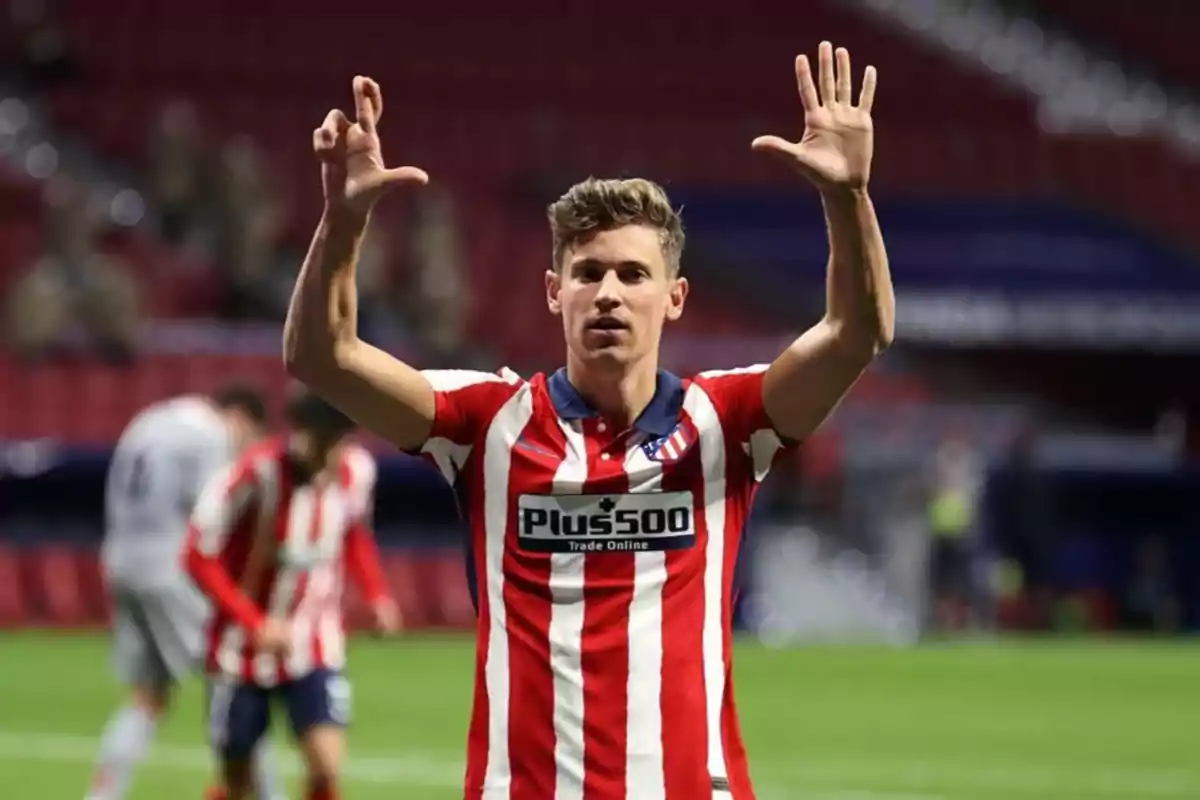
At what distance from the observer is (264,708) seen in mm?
8898

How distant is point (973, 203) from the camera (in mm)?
30766

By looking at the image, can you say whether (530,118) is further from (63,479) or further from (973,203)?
(63,479)

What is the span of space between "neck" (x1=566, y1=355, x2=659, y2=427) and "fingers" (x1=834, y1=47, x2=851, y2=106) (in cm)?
61

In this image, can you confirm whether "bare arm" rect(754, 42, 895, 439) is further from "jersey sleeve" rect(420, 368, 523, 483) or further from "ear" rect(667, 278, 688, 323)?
"jersey sleeve" rect(420, 368, 523, 483)

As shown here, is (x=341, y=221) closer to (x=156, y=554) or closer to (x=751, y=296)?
(x=156, y=554)

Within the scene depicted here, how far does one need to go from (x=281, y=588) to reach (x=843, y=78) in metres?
5.10

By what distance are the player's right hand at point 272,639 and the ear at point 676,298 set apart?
4296 mm

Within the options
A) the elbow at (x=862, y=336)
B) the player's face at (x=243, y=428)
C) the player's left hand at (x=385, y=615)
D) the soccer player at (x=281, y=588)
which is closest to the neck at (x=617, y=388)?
the elbow at (x=862, y=336)

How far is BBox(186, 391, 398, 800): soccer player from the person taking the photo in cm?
877

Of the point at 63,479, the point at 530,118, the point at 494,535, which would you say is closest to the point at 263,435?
the point at 494,535

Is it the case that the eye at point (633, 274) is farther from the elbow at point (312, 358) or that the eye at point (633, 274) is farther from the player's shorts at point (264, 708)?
the player's shorts at point (264, 708)

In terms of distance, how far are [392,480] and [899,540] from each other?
525cm

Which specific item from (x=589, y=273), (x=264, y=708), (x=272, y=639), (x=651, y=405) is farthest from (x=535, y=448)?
(x=264, y=708)

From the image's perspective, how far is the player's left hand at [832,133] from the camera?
429cm
